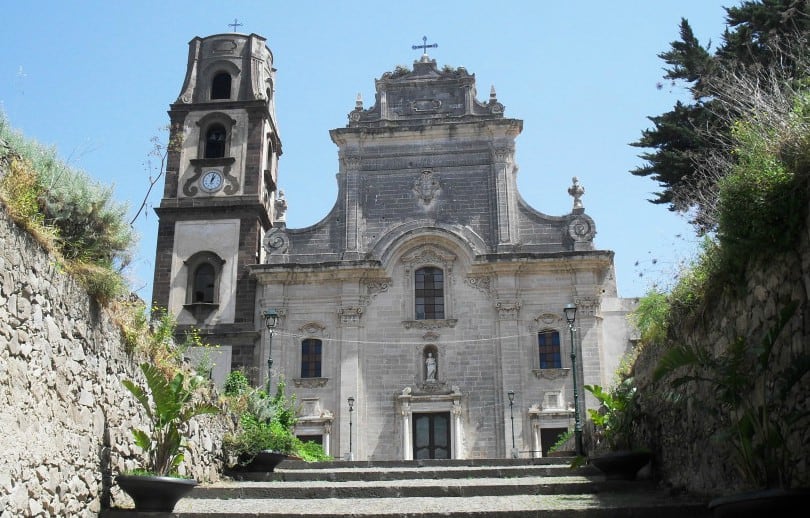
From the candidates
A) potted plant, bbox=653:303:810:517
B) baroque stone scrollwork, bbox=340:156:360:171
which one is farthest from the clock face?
potted plant, bbox=653:303:810:517

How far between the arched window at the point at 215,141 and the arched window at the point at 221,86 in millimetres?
1572

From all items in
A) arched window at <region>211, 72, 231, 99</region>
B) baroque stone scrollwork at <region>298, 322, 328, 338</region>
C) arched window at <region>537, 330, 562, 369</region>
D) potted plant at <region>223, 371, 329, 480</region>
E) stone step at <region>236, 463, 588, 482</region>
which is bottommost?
stone step at <region>236, 463, 588, 482</region>

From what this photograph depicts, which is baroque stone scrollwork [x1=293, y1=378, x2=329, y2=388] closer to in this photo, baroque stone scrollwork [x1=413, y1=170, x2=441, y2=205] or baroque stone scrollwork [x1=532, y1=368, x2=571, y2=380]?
baroque stone scrollwork [x1=532, y1=368, x2=571, y2=380]

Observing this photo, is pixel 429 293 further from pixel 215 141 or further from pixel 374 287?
pixel 215 141

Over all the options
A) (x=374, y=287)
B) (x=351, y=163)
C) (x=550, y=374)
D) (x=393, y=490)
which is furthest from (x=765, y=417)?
(x=351, y=163)

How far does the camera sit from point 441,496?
33.7ft

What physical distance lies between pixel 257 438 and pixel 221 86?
21681 mm

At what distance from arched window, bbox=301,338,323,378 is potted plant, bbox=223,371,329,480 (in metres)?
9.67

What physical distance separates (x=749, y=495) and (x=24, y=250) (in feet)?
21.2

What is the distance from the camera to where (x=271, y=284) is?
27844 millimetres

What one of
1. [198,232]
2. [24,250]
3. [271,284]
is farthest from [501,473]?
[198,232]

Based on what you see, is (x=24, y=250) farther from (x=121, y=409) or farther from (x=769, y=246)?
(x=769, y=246)

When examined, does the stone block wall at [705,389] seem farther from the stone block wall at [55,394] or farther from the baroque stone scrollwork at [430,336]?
the baroque stone scrollwork at [430,336]

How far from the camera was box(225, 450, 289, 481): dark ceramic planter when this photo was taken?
42.1 feet
